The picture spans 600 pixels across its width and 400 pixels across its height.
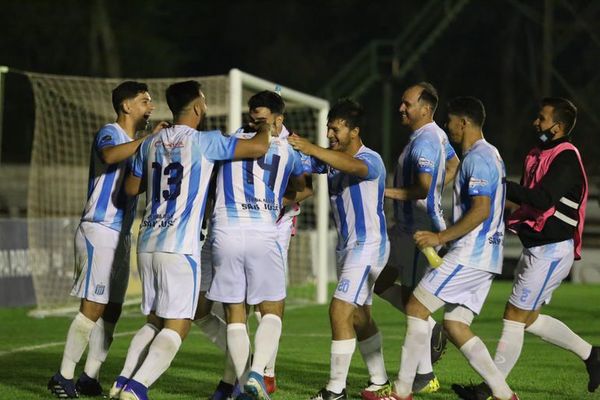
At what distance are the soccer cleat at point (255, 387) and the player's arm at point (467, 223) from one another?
1297mm

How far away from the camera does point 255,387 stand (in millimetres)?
7863

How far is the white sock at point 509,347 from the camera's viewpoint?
28.6 feet

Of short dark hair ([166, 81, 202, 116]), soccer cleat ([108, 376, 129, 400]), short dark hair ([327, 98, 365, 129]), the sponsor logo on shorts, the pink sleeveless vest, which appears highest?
short dark hair ([166, 81, 202, 116])

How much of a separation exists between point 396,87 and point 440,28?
3981mm

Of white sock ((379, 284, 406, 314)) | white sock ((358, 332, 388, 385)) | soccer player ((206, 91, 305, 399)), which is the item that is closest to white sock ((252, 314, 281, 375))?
soccer player ((206, 91, 305, 399))

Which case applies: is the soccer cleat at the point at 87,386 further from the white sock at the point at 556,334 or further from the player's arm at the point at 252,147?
the white sock at the point at 556,334

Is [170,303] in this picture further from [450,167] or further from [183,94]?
[450,167]

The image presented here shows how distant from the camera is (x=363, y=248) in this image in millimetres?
8617

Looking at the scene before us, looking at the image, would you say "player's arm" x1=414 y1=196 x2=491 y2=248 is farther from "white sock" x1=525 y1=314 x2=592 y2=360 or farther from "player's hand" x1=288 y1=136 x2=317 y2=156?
"white sock" x1=525 y1=314 x2=592 y2=360

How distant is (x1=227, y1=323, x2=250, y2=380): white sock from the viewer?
812cm

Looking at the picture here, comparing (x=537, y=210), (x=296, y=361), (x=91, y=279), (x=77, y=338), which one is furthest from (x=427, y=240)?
(x=296, y=361)

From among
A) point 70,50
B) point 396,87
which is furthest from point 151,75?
point 396,87

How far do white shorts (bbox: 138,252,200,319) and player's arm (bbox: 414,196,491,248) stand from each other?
1.42m

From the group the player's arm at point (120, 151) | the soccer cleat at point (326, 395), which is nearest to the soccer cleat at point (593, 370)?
the soccer cleat at point (326, 395)
